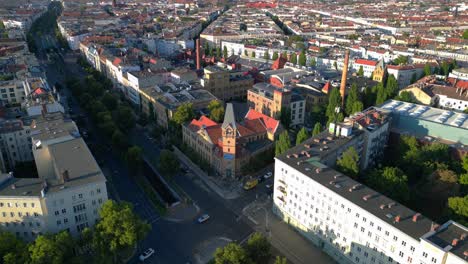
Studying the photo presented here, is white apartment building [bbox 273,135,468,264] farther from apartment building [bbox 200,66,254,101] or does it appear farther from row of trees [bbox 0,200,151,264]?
apartment building [bbox 200,66,254,101]

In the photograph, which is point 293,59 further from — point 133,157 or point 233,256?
point 233,256

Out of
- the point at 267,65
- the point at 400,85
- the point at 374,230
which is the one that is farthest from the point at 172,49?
the point at 374,230

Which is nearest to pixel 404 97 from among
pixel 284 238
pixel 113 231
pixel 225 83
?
pixel 225 83

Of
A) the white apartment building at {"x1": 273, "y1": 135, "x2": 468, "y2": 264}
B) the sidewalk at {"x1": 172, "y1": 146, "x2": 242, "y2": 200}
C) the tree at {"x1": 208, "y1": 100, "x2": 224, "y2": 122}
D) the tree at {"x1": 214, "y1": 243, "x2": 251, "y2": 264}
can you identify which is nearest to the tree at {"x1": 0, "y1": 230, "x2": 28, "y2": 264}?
the tree at {"x1": 214, "y1": 243, "x2": 251, "y2": 264}

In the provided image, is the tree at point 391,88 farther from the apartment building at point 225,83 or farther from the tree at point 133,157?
the tree at point 133,157

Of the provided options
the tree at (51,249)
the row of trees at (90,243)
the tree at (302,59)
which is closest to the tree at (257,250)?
the row of trees at (90,243)

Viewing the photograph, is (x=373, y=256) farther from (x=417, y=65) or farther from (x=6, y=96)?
(x=417, y=65)
